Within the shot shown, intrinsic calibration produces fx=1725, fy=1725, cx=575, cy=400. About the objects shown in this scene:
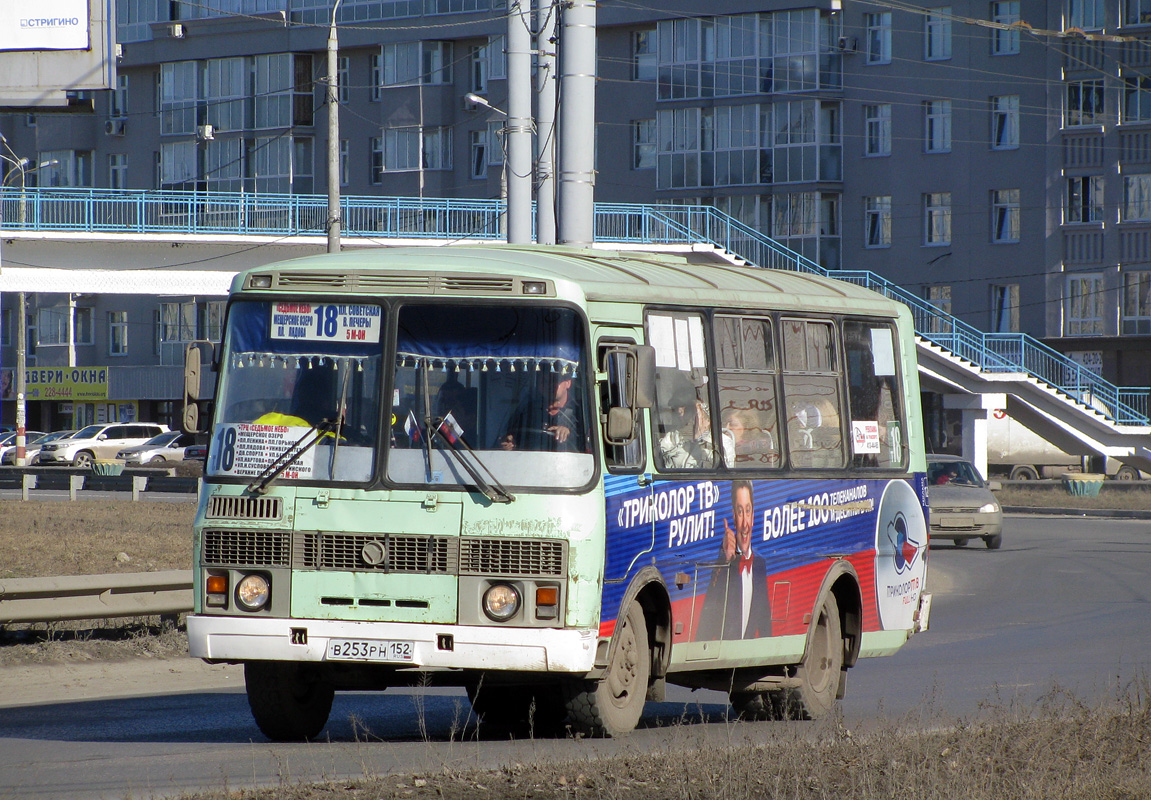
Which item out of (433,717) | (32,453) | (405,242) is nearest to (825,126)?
(405,242)

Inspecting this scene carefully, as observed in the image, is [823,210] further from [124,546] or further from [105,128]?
[124,546]

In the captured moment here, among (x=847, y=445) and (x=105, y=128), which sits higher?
(x=105, y=128)

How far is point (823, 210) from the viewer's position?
62.3 metres

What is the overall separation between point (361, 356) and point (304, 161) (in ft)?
214

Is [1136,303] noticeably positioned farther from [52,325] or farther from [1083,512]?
[52,325]

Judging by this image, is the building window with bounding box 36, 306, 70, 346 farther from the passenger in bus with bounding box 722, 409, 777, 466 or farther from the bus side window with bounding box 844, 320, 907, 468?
the passenger in bus with bounding box 722, 409, 777, 466

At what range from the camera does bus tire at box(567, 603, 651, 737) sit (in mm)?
9125

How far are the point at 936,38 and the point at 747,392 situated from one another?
53.1m

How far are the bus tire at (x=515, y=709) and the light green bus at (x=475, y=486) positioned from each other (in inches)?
1.9

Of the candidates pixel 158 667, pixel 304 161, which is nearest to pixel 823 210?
pixel 304 161

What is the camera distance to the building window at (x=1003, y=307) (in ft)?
195

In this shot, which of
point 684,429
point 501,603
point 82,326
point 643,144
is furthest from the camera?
point 82,326

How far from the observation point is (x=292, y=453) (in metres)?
9.08

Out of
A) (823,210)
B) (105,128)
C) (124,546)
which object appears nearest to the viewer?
(124,546)
